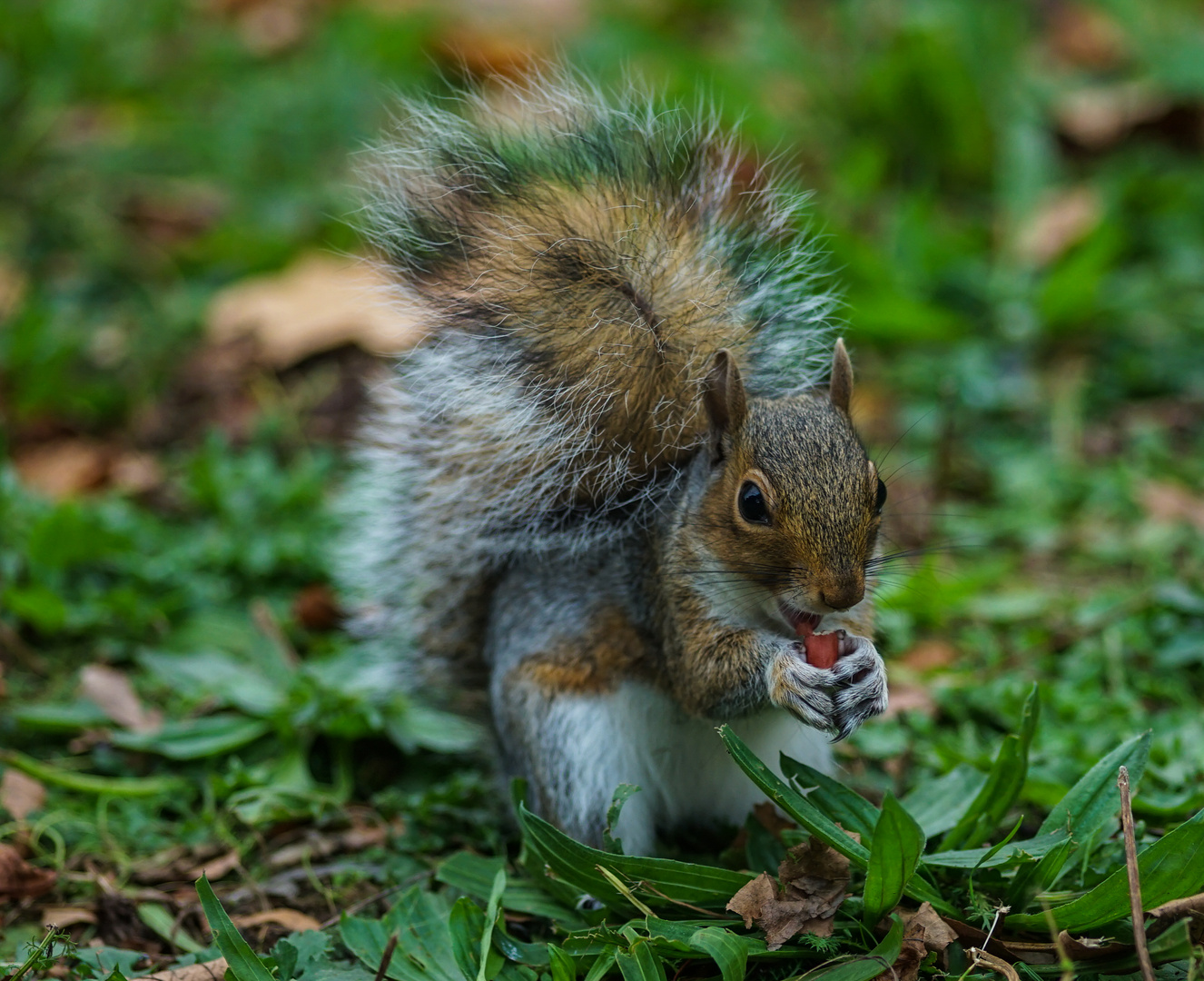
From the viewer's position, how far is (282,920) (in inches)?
85.8

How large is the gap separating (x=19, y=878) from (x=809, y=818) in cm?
136

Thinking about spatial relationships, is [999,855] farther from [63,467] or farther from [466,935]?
[63,467]

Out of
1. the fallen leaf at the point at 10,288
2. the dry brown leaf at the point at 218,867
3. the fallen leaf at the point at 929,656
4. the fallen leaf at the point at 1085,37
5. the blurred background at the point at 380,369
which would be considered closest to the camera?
the dry brown leaf at the point at 218,867

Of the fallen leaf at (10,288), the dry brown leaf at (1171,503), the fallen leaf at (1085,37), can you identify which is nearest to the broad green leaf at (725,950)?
the dry brown leaf at (1171,503)

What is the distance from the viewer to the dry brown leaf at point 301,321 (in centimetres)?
412

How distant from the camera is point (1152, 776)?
2.29 metres

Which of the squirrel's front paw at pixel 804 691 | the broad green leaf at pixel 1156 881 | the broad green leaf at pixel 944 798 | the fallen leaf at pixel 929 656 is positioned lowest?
the broad green leaf at pixel 944 798

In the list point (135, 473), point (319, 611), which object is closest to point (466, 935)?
point (319, 611)

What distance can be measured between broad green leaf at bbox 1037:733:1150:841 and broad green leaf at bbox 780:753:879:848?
0.27 metres

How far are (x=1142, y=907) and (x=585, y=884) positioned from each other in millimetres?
800

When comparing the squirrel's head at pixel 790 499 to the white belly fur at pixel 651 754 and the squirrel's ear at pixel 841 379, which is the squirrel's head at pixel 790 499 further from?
the white belly fur at pixel 651 754

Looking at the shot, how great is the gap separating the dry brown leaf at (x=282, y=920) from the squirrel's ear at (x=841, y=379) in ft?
4.08

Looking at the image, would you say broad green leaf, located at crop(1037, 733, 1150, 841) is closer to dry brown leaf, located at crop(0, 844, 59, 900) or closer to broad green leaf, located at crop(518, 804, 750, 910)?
broad green leaf, located at crop(518, 804, 750, 910)

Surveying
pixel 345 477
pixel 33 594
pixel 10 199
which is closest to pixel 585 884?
pixel 33 594
